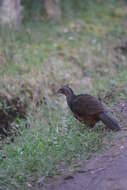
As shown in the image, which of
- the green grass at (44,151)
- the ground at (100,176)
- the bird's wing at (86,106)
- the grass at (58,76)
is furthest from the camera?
the bird's wing at (86,106)

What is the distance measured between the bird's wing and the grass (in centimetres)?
25

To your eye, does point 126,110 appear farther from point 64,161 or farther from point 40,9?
point 40,9

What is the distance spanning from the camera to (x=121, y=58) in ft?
39.9

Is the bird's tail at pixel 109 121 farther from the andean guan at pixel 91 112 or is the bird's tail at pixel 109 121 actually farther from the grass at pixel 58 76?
the grass at pixel 58 76

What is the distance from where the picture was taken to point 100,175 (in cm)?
559

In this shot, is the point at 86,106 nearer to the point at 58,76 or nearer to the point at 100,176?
the point at 100,176

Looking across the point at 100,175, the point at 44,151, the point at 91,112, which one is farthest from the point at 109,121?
the point at 100,175

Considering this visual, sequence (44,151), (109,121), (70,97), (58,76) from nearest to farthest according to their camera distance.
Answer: (44,151) < (109,121) < (70,97) < (58,76)

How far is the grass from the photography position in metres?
6.06

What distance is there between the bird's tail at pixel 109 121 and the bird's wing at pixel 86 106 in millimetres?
75

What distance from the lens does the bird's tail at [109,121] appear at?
257 inches

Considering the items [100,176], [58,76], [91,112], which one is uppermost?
[91,112]

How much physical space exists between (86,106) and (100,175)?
1.27 metres

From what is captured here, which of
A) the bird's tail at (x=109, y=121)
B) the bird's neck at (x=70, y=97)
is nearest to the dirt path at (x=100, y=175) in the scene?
the bird's tail at (x=109, y=121)
